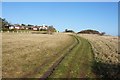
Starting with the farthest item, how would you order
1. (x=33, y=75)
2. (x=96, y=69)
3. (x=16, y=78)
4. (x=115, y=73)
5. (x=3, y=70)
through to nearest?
(x=96, y=69)
(x=115, y=73)
(x=3, y=70)
(x=33, y=75)
(x=16, y=78)

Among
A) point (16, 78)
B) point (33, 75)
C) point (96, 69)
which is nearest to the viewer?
point (16, 78)

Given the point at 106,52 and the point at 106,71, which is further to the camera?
the point at 106,52

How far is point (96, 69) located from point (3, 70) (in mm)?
9062

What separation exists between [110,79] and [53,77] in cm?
468

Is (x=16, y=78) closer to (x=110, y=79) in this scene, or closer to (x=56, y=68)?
(x=56, y=68)

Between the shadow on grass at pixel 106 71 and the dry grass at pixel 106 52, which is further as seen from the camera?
the dry grass at pixel 106 52

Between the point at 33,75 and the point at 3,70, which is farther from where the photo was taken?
the point at 3,70

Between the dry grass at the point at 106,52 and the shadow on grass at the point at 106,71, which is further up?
the dry grass at the point at 106,52

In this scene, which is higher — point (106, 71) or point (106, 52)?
point (106, 52)

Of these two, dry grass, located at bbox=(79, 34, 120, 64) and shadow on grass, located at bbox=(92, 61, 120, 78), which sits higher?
dry grass, located at bbox=(79, 34, 120, 64)

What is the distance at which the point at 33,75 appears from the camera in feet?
61.8

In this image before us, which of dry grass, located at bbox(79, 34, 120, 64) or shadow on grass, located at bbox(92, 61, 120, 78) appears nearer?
shadow on grass, located at bbox(92, 61, 120, 78)

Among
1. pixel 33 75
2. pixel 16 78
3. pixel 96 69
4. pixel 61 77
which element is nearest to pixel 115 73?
pixel 96 69

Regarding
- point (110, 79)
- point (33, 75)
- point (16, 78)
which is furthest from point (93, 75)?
point (16, 78)
